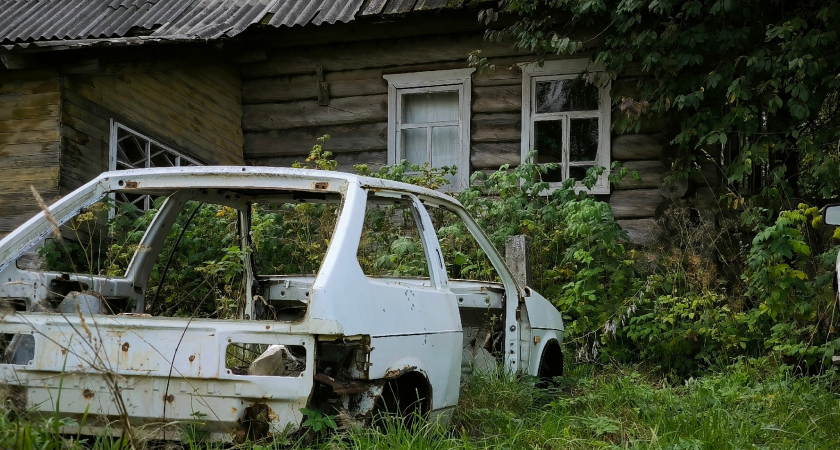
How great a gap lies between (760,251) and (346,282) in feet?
15.3

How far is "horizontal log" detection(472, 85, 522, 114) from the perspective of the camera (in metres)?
10.1

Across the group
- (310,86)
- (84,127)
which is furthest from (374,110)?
(84,127)

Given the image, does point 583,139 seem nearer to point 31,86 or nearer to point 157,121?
point 157,121

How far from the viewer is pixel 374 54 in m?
10.6

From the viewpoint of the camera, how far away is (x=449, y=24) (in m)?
10.1

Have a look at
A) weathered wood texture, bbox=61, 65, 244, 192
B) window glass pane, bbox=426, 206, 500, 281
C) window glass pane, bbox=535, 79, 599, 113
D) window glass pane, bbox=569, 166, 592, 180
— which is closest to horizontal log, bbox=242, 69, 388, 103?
weathered wood texture, bbox=61, 65, 244, 192

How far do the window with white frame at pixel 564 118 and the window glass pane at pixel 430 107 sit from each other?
958 millimetres

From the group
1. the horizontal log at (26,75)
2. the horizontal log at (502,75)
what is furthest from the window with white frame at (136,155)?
the horizontal log at (502,75)

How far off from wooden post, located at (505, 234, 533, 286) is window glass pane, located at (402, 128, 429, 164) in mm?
3670

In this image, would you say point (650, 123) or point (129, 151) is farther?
point (129, 151)

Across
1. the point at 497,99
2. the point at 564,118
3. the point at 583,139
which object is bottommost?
the point at 583,139

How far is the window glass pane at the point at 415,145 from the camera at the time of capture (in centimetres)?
1052

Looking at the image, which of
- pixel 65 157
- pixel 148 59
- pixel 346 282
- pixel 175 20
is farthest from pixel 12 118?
A: pixel 346 282

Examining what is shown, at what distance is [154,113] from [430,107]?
3.30 metres
